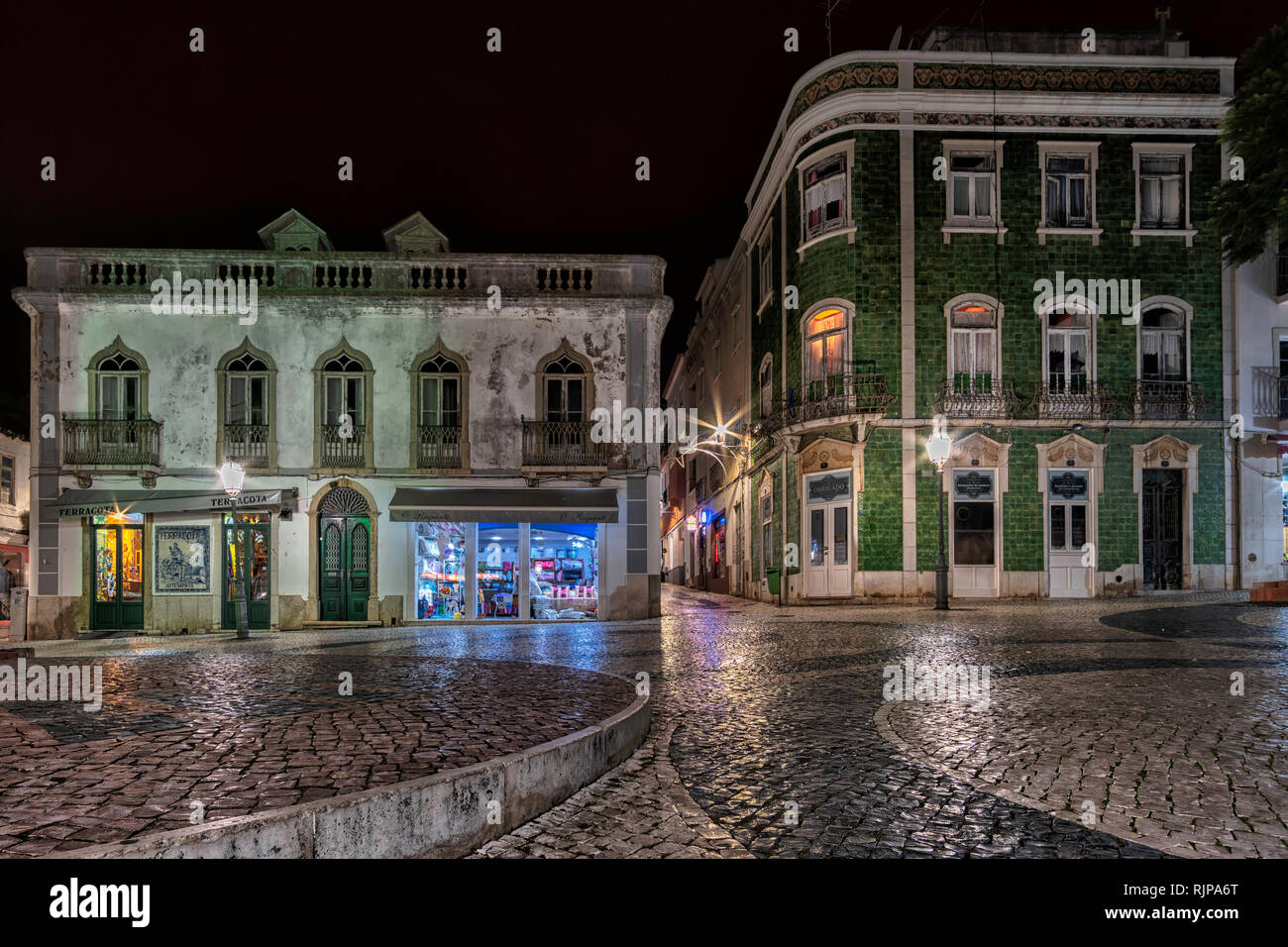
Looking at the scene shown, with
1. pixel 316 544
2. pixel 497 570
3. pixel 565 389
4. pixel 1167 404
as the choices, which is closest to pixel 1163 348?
pixel 1167 404

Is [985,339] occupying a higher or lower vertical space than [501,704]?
higher

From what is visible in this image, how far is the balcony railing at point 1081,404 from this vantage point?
930 inches

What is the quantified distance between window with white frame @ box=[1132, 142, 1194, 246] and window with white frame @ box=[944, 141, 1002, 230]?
3727 mm

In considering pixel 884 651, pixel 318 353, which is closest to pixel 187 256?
pixel 318 353

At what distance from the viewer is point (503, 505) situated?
840 inches

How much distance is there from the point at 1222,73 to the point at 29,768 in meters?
29.0

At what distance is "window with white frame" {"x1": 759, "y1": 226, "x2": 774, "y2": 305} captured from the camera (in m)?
30.0

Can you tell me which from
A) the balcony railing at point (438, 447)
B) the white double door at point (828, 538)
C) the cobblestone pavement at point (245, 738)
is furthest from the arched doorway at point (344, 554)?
the white double door at point (828, 538)

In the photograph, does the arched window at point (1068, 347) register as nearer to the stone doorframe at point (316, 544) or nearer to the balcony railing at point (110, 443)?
the stone doorframe at point (316, 544)

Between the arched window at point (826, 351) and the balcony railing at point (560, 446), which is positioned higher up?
the arched window at point (826, 351)

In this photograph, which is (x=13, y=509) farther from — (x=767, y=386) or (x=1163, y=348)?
(x=1163, y=348)

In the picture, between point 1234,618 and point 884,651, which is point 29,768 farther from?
point 1234,618

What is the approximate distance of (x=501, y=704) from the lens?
7.27 m

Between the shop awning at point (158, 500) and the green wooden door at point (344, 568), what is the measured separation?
1266mm
